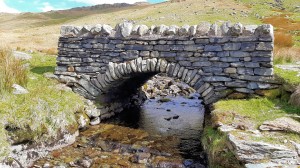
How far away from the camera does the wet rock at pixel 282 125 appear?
22.0ft

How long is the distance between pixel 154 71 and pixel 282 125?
4.83 m

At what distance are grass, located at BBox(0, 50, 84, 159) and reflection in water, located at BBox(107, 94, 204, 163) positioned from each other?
8.66 ft

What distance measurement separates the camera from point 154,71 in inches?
417

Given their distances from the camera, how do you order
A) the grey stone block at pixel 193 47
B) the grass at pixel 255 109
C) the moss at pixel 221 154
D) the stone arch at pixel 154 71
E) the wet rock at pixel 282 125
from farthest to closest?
the stone arch at pixel 154 71 → the grey stone block at pixel 193 47 → the grass at pixel 255 109 → the wet rock at pixel 282 125 → the moss at pixel 221 154

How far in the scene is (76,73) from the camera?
11555 mm

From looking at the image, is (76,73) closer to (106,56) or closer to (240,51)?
Answer: (106,56)

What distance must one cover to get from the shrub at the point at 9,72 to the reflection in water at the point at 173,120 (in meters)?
3.84

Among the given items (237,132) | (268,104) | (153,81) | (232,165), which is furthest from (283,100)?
(153,81)

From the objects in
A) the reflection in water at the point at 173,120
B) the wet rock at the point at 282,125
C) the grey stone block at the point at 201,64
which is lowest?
the reflection in water at the point at 173,120

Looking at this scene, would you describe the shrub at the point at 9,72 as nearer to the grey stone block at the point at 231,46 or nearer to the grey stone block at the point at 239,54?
the grey stone block at the point at 231,46

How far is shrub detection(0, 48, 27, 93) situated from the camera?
8969 mm

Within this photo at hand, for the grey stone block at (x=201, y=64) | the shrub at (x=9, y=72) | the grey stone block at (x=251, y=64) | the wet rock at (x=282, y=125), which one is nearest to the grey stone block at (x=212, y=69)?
the grey stone block at (x=201, y=64)

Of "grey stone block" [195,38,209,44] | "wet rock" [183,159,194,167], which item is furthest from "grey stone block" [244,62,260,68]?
"wet rock" [183,159,194,167]

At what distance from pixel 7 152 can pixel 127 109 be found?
26.2ft
